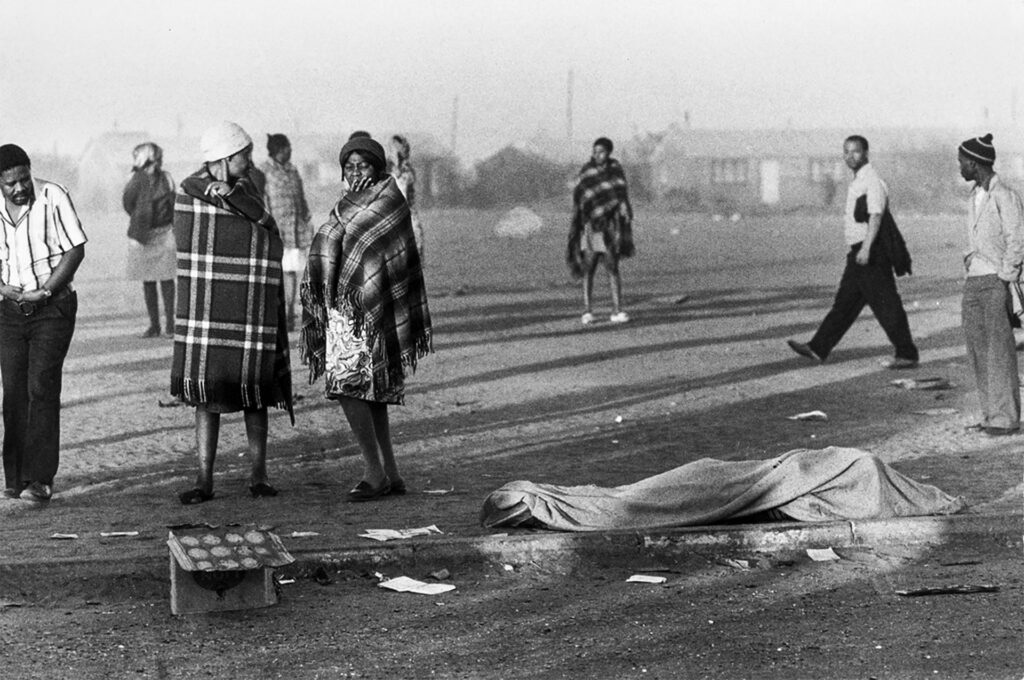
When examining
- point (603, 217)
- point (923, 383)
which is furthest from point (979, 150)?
point (603, 217)

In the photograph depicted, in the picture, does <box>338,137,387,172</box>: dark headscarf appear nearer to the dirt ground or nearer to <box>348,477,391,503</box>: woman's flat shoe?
<box>348,477,391,503</box>: woman's flat shoe

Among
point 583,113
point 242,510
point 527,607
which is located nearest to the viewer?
point 527,607

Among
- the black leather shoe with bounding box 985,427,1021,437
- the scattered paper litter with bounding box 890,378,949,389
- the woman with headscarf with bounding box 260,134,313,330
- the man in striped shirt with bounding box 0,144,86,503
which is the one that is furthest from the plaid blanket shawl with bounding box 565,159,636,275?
the man in striped shirt with bounding box 0,144,86,503

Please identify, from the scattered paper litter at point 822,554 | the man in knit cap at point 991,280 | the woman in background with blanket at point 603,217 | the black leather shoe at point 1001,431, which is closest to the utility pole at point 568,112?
the woman in background with blanket at point 603,217

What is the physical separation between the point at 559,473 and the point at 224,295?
7.55ft

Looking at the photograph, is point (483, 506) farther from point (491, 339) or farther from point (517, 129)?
point (517, 129)

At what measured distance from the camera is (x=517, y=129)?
26.9 metres

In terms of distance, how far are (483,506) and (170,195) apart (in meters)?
9.33

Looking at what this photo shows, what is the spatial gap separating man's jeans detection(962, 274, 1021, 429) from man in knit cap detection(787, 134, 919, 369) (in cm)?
299

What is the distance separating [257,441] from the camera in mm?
9000

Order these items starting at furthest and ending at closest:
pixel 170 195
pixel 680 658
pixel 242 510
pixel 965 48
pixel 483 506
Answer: pixel 965 48, pixel 170 195, pixel 242 510, pixel 483 506, pixel 680 658

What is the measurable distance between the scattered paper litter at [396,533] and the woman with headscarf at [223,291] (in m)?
1.24

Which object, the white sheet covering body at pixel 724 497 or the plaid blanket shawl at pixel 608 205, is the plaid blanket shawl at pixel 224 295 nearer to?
the white sheet covering body at pixel 724 497

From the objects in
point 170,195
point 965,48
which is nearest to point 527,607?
point 170,195
